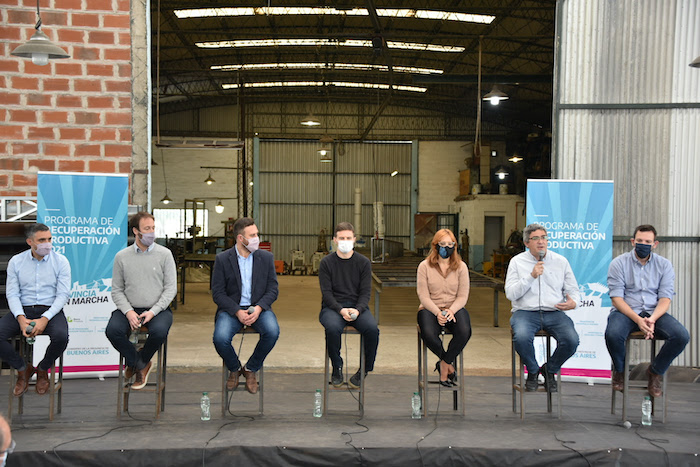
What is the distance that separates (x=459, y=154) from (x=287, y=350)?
1821 cm

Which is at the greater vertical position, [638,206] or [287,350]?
[638,206]

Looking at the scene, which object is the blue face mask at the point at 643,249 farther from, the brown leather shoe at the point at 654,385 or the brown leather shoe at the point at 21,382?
the brown leather shoe at the point at 21,382

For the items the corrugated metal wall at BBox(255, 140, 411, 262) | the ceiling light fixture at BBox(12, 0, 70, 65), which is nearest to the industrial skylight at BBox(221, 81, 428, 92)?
the corrugated metal wall at BBox(255, 140, 411, 262)

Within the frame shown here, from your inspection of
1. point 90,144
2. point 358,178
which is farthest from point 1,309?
point 358,178

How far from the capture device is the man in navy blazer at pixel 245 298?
194 inches

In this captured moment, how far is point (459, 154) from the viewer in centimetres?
2495

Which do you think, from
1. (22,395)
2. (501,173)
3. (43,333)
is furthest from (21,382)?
(501,173)

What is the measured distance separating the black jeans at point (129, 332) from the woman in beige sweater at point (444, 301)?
198 centimetres

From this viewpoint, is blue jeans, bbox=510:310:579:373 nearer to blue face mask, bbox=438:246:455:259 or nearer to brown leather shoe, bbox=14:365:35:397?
blue face mask, bbox=438:246:455:259

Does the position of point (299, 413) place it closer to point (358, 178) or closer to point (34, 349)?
point (34, 349)

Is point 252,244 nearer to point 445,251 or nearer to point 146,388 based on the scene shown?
point 146,388

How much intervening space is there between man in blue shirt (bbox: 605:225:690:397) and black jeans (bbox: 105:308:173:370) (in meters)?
3.49

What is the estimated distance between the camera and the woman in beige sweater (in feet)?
16.5

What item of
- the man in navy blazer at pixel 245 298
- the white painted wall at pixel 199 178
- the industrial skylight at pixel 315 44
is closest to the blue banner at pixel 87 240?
the man in navy blazer at pixel 245 298
